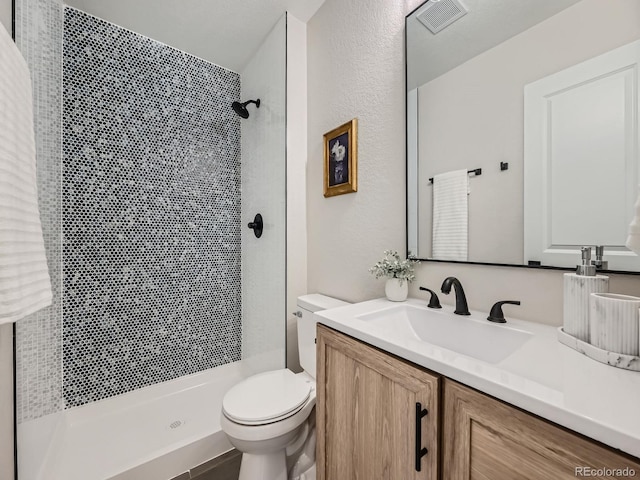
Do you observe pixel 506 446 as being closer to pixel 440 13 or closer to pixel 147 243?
pixel 440 13

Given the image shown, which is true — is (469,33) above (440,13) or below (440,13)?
below

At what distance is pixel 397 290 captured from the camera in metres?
1.13

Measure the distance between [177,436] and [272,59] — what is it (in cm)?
239

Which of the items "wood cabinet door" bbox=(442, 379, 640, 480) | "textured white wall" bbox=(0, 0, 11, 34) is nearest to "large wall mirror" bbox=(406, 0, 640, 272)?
"wood cabinet door" bbox=(442, 379, 640, 480)

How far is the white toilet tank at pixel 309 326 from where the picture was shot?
1.44 meters

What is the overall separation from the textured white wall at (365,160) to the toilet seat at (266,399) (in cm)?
52

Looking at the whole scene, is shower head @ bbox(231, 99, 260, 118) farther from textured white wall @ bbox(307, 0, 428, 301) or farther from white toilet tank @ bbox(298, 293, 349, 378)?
white toilet tank @ bbox(298, 293, 349, 378)

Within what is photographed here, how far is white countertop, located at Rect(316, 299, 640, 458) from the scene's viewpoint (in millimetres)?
384

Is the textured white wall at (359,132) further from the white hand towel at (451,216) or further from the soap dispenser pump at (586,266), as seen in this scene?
the soap dispenser pump at (586,266)

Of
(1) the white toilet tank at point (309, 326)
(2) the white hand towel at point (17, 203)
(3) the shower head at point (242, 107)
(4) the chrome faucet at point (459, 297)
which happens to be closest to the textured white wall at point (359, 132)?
(1) the white toilet tank at point (309, 326)

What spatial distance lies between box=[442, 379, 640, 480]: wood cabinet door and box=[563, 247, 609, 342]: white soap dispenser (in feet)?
1.06

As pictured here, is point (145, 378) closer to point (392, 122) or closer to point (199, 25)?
point (392, 122)

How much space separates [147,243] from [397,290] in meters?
1.69

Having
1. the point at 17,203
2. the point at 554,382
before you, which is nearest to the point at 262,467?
the point at 554,382
